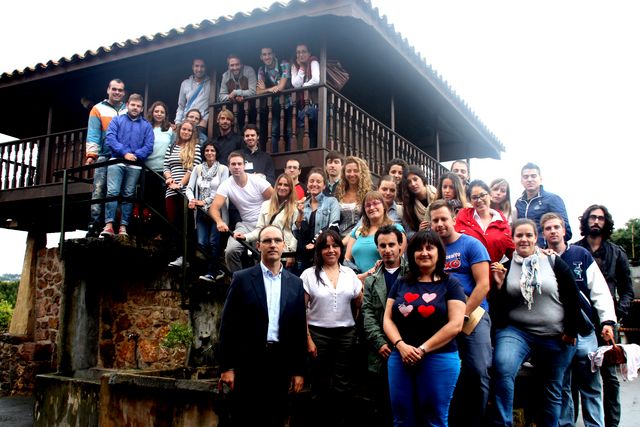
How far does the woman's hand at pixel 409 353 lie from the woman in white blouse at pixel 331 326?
74cm

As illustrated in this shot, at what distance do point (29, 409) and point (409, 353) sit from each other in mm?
8003

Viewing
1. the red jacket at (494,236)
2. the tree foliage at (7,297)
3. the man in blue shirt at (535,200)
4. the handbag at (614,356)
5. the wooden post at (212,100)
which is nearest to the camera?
the handbag at (614,356)

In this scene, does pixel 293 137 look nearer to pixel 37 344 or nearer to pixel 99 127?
pixel 99 127

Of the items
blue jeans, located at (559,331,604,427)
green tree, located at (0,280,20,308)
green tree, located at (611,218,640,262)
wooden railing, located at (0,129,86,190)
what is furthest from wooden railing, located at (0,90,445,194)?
green tree, located at (611,218,640,262)

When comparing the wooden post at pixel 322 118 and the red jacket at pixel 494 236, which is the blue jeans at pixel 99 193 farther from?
the red jacket at pixel 494 236

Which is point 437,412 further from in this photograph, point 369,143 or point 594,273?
point 369,143

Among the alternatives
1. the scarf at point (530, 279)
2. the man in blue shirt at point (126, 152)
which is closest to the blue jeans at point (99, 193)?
the man in blue shirt at point (126, 152)

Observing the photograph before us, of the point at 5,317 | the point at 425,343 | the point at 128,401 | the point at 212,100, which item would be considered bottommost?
the point at 128,401

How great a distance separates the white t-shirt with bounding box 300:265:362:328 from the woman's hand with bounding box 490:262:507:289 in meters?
0.98

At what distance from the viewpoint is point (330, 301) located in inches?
169

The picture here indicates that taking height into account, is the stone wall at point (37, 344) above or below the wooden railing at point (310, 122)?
below

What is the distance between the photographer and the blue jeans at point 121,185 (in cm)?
701

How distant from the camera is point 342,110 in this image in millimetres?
8508

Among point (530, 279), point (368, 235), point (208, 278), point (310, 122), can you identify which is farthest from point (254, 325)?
point (310, 122)
